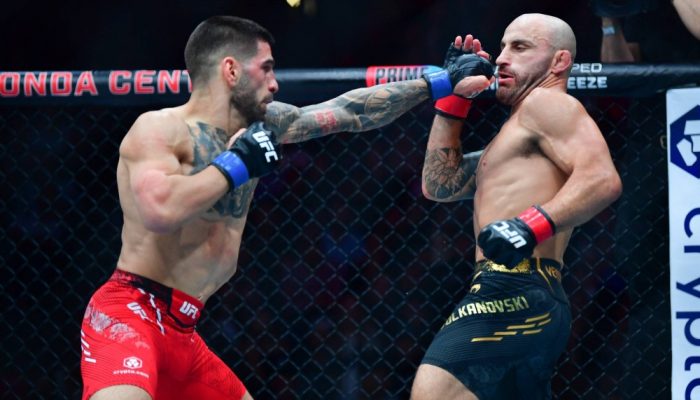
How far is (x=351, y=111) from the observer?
9.72 ft

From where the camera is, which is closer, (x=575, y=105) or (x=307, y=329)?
(x=575, y=105)

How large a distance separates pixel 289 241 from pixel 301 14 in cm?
97

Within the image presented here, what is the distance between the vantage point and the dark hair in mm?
2596

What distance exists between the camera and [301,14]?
163 inches

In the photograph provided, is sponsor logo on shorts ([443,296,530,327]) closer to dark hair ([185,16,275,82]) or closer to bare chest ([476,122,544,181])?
bare chest ([476,122,544,181])

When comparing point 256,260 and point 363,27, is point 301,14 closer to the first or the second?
point 363,27

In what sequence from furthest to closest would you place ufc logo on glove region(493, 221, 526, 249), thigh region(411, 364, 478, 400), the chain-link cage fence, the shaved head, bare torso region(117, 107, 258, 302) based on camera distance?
the chain-link cage fence
the shaved head
bare torso region(117, 107, 258, 302)
thigh region(411, 364, 478, 400)
ufc logo on glove region(493, 221, 526, 249)

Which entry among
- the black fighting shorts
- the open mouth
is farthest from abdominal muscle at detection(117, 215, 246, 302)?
the open mouth

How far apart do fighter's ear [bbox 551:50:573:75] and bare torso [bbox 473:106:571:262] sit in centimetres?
19

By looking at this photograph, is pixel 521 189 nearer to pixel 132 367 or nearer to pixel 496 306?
pixel 496 306

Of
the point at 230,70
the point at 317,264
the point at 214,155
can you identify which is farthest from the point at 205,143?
the point at 317,264

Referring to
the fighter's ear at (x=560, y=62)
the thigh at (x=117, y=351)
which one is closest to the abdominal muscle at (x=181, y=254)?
the thigh at (x=117, y=351)

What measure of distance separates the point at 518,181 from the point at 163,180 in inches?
34.5

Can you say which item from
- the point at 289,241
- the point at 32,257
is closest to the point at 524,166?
the point at 289,241
